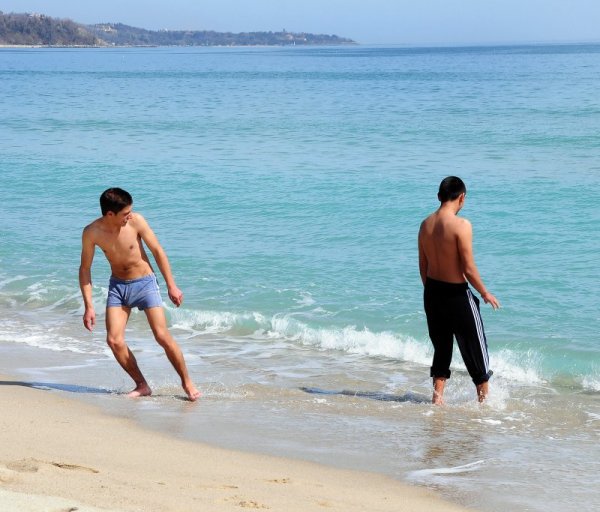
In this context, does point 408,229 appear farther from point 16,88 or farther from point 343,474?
point 16,88

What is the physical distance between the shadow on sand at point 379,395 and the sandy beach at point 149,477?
1.67 meters

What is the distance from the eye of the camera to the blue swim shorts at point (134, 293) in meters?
6.25

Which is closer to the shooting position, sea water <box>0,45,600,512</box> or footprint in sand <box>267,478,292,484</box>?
footprint in sand <box>267,478,292,484</box>

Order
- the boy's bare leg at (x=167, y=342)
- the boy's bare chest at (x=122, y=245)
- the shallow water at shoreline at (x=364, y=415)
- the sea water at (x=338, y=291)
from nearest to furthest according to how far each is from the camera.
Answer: the shallow water at shoreline at (x=364, y=415) < the sea water at (x=338, y=291) < the boy's bare chest at (x=122, y=245) < the boy's bare leg at (x=167, y=342)

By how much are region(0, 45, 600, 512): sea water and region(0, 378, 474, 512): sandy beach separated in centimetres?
29

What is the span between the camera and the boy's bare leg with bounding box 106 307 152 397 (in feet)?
20.4

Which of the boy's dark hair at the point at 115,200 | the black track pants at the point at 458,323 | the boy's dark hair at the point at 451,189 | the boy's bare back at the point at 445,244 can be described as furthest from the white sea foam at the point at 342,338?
the boy's dark hair at the point at 115,200

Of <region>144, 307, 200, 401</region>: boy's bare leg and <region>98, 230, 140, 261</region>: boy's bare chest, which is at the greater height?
<region>98, 230, 140, 261</region>: boy's bare chest

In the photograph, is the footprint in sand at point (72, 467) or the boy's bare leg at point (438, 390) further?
the boy's bare leg at point (438, 390)

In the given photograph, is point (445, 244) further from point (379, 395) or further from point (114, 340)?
point (114, 340)

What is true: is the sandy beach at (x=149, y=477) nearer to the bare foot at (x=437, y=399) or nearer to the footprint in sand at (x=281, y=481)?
the footprint in sand at (x=281, y=481)

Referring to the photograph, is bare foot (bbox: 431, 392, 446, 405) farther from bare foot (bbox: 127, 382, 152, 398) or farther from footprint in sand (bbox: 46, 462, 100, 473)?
footprint in sand (bbox: 46, 462, 100, 473)

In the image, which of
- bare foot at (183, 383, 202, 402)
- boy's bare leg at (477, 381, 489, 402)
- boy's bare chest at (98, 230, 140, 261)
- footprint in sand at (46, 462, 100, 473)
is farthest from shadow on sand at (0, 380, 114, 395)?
boy's bare leg at (477, 381, 489, 402)

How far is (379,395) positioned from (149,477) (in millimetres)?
2775
